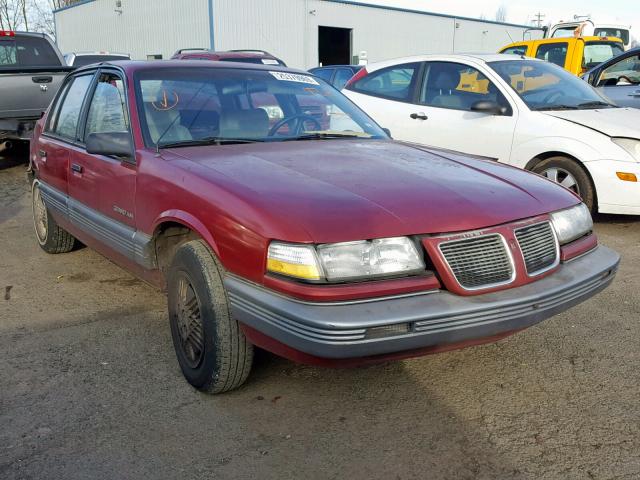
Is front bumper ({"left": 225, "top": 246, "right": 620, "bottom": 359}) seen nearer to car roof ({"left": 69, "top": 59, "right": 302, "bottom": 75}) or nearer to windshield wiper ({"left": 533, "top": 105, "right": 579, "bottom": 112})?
car roof ({"left": 69, "top": 59, "right": 302, "bottom": 75})

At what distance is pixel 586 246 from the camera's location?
A: 300cm

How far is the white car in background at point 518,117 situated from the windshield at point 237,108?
2.40m

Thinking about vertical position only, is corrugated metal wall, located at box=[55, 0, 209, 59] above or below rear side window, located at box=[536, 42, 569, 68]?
above

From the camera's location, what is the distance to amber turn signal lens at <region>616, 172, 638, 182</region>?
5.29 metres

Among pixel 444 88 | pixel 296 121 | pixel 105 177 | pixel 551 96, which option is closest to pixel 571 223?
pixel 296 121

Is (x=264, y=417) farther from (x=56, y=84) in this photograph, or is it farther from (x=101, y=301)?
(x=56, y=84)

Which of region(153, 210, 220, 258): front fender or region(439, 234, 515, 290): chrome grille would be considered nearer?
region(439, 234, 515, 290): chrome grille

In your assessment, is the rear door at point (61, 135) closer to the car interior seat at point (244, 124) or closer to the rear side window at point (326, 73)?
the car interior seat at point (244, 124)

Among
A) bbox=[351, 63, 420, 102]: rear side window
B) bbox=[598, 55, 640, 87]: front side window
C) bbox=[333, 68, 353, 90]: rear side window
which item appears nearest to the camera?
bbox=[351, 63, 420, 102]: rear side window

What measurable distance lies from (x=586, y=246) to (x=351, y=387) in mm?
1310

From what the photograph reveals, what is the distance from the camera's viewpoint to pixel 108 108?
3830mm

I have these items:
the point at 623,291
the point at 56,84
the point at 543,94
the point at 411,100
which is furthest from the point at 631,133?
the point at 56,84

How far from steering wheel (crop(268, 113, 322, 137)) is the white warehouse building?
1909 centimetres

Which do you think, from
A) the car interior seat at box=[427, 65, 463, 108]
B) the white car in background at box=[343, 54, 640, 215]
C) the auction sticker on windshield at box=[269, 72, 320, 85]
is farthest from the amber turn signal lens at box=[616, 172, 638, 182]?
the auction sticker on windshield at box=[269, 72, 320, 85]
